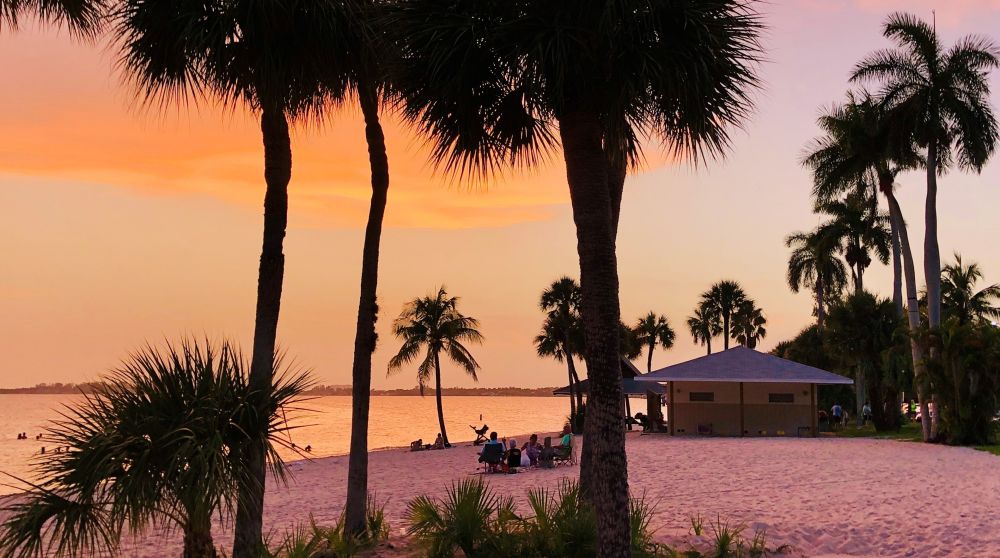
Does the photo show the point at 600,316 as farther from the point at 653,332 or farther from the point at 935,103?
the point at 653,332

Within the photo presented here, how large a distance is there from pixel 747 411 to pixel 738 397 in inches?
26.8

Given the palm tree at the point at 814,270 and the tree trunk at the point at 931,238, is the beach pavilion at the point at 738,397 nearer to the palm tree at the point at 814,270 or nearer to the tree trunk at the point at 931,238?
the tree trunk at the point at 931,238

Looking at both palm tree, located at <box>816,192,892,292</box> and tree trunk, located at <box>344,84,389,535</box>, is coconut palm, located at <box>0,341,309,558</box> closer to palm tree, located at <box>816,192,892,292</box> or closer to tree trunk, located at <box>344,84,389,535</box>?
tree trunk, located at <box>344,84,389,535</box>

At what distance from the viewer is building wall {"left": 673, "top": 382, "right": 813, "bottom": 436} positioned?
129 ft

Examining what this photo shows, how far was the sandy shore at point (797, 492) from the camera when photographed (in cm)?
1261

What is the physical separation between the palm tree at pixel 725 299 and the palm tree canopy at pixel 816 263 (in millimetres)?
6921

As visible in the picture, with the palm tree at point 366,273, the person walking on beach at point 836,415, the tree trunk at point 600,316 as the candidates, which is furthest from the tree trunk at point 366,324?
the person walking on beach at point 836,415

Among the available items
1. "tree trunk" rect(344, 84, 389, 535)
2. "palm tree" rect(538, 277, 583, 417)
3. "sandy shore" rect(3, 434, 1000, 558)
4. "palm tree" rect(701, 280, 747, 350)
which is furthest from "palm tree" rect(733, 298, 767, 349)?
"tree trunk" rect(344, 84, 389, 535)

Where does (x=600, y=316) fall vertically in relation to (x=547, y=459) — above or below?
above

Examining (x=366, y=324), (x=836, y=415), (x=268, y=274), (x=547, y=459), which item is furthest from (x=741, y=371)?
(x=268, y=274)

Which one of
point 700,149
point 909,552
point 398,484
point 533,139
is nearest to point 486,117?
point 533,139

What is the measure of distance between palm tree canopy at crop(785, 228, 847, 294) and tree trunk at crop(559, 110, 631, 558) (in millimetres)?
49471

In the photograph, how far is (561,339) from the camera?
2351 inches

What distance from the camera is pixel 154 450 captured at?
28.9ft
